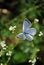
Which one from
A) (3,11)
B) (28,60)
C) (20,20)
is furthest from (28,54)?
(3,11)

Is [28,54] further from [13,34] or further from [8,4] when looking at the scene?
[8,4]

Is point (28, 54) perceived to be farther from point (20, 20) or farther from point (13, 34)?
point (20, 20)

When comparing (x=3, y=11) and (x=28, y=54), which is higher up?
(x=3, y=11)

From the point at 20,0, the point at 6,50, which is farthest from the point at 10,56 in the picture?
the point at 20,0

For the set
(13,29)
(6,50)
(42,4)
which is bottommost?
(6,50)

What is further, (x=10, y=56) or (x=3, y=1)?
(x=3, y=1)

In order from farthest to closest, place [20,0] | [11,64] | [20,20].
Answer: [20,0] → [20,20] → [11,64]

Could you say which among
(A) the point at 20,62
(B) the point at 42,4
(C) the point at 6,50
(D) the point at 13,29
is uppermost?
(B) the point at 42,4

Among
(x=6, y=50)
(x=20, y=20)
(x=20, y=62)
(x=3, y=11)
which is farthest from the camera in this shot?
(x=3, y=11)

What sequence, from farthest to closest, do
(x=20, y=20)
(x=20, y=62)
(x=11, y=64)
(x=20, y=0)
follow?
(x=20, y=0), (x=20, y=20), (x=20, y=62), (x=11, y=64)
